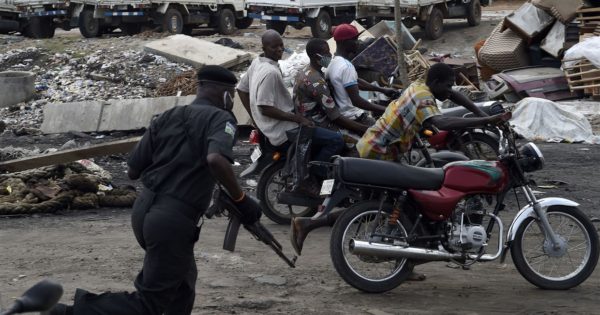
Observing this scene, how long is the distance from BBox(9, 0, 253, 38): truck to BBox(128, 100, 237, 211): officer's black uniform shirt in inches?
825

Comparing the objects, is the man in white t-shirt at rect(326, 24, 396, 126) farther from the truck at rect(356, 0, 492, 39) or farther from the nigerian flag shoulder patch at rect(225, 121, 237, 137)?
the truck at rect(356, 0, 492, 39)

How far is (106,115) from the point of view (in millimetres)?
15297

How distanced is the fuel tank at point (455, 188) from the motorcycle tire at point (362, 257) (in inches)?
7.8

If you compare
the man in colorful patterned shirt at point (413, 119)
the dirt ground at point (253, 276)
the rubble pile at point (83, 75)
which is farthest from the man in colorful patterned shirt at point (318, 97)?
the rubble pile at point (83, 75)

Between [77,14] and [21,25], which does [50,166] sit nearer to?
[77,14]

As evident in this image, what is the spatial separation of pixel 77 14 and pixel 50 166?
16.8 m

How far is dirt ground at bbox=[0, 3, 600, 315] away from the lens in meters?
6.80

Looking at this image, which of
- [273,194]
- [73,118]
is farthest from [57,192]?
[73,118]

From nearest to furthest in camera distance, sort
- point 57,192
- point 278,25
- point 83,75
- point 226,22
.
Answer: point 57,192
point 83,75
point 278,25
point 226,22

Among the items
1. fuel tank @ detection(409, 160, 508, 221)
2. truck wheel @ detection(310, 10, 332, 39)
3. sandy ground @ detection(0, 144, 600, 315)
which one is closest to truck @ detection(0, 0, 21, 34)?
truck wheel @ detection(310, 10, 332, 39)

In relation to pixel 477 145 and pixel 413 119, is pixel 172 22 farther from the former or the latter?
pixel 413 119

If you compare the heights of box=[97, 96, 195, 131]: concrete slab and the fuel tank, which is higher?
the fuel tank

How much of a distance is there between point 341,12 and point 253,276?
60.6 feet

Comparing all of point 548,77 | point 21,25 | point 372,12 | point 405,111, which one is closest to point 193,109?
point 405,111
